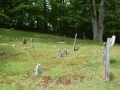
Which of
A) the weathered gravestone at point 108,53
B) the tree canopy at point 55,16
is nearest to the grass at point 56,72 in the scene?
the weathered gravestone at point 108,53

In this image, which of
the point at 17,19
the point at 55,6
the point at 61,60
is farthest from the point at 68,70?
the point at 55,6

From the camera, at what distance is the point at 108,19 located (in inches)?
1357

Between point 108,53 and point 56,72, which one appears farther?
point 56,72

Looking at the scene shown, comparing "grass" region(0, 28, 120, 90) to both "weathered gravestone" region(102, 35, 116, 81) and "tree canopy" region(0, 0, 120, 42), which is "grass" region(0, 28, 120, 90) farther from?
"tree canopy" region(0, 0, 120, 42)

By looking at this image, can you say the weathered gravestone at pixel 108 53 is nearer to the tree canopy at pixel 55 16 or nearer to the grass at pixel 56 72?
the grass at pixel 56 72

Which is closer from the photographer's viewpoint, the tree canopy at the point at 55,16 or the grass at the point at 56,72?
the grass at the point at 56,72

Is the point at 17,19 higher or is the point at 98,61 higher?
the point at 17,19

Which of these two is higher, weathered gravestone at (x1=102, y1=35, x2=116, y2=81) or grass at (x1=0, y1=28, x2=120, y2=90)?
weathered gravestone at (x1=102, y1=35, x2=116, y2=81)

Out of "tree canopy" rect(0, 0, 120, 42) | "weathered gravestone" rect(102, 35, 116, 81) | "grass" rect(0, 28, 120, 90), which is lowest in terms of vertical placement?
"grass" rect(0, 28, 120, 90)

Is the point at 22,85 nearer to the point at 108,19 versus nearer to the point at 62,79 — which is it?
the point at 62,79

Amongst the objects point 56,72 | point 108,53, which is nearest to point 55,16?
point 56,72

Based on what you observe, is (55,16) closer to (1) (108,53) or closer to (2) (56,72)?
(2) (56,72)

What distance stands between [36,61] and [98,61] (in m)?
3.84

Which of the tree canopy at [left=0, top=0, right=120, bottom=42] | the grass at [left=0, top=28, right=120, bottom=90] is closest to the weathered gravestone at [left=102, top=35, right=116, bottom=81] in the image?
the grass at [left=0, top=28, right=120, bottom=90]
